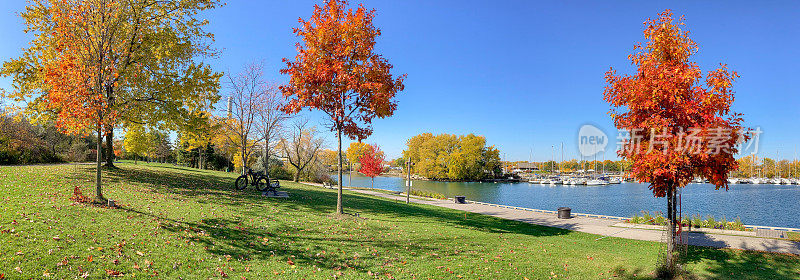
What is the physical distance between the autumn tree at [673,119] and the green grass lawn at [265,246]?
2.17 meters

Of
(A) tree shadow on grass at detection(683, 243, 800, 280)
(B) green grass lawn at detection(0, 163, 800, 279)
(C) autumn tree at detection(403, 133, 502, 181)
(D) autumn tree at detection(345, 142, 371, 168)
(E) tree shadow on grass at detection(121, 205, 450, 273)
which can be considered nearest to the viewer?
(B) green grass lawn at detection(0, 163, 800, 279)

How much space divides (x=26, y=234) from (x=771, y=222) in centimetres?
3461

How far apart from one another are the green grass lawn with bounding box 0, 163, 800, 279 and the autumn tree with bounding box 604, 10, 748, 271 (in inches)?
85.6

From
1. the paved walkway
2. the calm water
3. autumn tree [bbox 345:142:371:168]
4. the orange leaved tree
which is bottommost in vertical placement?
the calm water

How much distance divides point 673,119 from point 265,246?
8.64 metres

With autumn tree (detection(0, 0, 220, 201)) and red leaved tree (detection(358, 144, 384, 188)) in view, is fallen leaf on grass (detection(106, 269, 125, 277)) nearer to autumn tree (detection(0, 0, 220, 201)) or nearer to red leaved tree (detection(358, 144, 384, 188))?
autumn tree (detection(0, 0, 220, 201))

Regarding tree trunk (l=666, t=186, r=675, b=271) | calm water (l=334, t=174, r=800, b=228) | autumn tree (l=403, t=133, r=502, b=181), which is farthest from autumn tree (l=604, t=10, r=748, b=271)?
autumn tree (l=403, t=133, r=502, b=181)

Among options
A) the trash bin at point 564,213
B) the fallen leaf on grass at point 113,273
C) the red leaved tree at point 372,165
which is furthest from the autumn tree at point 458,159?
the fallen leaf on grass at point 113,273

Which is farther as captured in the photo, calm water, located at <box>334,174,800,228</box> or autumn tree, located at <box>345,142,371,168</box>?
autumn tree, located at <box>345,142,371,168</box>

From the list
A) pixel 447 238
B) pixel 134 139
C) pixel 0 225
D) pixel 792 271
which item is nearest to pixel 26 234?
pixel 0 225

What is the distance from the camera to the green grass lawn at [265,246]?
5.60m

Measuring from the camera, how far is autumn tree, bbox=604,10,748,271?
6.66 m

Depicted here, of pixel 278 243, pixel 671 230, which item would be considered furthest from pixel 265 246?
pixel 671 230

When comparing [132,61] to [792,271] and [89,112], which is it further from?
[792,271]
